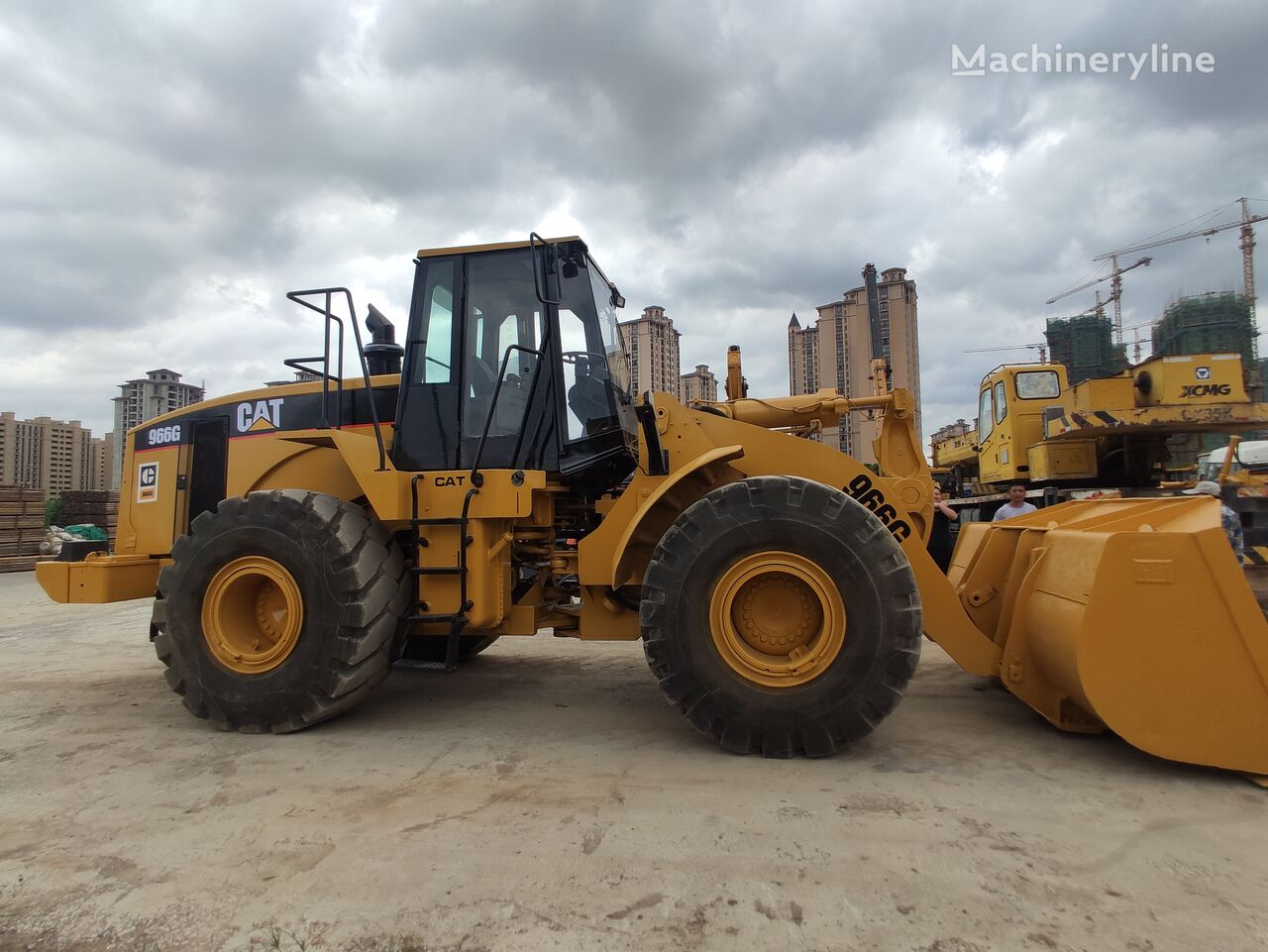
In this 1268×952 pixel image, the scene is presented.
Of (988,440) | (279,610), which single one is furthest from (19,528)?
(988,440)

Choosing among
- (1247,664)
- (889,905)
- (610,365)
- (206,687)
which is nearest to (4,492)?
(206,687)

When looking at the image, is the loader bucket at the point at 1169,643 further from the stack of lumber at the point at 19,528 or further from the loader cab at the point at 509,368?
the stack of lumber at the point at 19,528

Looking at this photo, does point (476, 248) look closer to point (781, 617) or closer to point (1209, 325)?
point (781, 617)

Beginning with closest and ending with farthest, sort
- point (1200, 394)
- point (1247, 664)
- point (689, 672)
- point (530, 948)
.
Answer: point (530, 948) → point (1247, 664) → point (689, 672) → point (1200, 394)

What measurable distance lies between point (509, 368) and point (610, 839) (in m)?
2.69

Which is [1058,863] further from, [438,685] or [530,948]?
[438,685]

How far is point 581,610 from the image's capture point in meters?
4.08

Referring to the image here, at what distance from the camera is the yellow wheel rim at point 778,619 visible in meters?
3.28

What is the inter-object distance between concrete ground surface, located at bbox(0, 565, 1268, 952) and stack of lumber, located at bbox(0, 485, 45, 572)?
1523 centimetres

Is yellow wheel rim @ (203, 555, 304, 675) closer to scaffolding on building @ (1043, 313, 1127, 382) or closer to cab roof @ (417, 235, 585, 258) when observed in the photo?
cab roof @ (417, 235, 585, 258)

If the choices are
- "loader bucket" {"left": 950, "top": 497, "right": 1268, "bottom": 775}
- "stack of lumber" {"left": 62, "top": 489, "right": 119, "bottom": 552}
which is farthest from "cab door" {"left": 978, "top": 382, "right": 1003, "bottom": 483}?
"stack of lumber" {"left": 62, "top": 489, "right": 119, "bottom": 552}

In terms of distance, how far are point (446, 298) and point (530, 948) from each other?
355 cm

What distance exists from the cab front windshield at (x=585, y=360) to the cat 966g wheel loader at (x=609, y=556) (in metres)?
0.02

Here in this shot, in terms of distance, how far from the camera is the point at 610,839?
8.22ft
